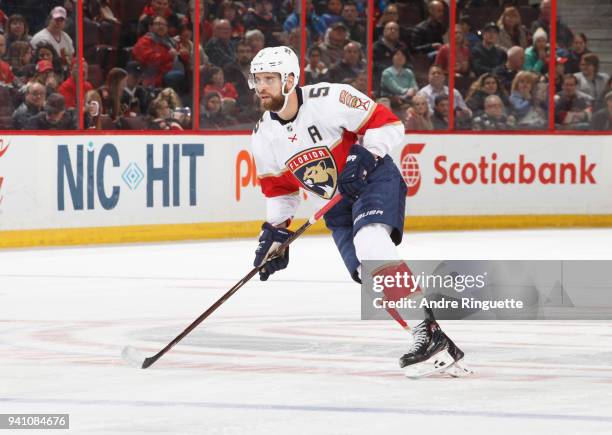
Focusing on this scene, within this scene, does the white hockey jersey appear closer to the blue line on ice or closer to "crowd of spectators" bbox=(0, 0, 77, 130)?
the blue line on ice

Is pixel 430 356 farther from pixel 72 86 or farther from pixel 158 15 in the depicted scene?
pixel 158 15

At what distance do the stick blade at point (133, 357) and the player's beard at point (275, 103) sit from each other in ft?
3.51

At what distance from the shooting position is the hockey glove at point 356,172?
17.2 feet

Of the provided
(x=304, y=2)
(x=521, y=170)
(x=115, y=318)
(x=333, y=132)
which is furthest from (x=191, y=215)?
(x=333, y=132)

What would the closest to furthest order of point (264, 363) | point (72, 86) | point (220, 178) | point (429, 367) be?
point (429, 367), point (264, 363), point (72, 86), point (220, 178)

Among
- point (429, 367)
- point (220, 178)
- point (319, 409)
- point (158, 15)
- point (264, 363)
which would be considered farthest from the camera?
point (220, 178)

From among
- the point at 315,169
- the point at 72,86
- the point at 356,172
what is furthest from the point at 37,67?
the point at 356,172

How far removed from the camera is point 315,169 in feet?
18.1

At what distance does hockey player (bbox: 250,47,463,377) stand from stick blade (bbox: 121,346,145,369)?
608 millimetres

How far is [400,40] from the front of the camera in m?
12.6

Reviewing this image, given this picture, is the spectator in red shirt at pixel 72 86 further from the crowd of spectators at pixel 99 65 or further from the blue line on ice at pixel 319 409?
the blue line on ice at pixel 319 409

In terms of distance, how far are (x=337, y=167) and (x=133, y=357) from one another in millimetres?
1071

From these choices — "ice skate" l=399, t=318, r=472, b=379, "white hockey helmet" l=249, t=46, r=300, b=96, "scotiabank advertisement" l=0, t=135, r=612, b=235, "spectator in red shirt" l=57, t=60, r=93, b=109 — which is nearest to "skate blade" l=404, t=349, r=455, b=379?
"ice skate" l=399, t=318, r=472, b=379

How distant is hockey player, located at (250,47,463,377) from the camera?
5262 millimetres
